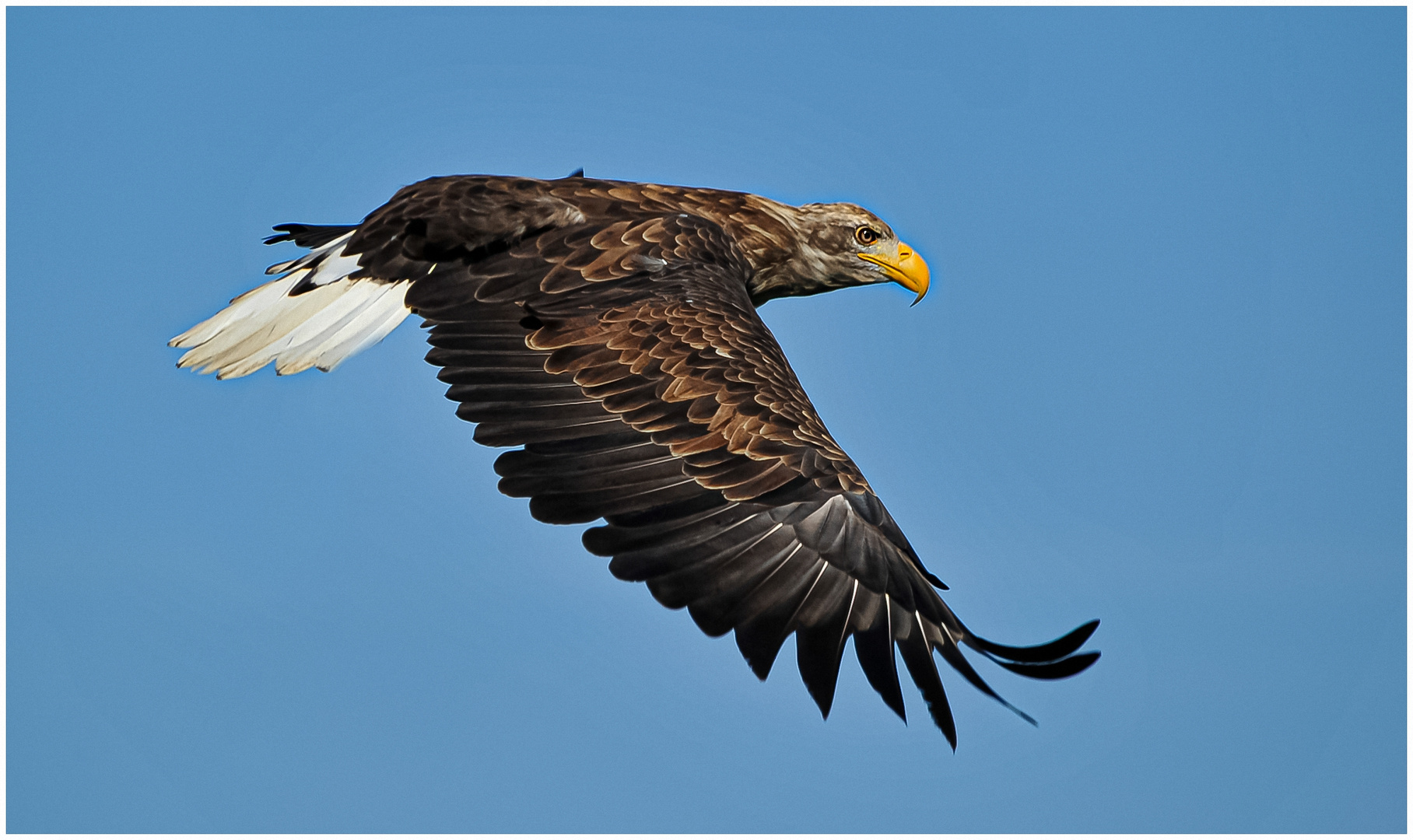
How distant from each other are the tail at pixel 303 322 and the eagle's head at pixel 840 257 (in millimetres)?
2193

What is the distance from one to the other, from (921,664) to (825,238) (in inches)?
142

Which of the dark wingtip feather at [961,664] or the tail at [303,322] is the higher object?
the tail at [303,322]

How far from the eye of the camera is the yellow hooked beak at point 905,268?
8.67 meters

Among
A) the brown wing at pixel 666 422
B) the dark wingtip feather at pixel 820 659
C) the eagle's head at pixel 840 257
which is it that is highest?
the eagle's head at pixel 840 257

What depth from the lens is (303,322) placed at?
742 centimetres

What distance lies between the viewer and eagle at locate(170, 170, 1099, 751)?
5496 mm

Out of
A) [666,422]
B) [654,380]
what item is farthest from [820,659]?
[654,380]

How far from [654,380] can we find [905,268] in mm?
2826

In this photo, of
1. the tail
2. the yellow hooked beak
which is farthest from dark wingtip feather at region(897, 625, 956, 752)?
the yellow hooked beak

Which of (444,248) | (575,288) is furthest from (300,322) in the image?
(575,288)

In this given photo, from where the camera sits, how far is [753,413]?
614 centimetres

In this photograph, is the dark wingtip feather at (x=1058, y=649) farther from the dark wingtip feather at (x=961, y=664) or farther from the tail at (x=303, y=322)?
the tail at (x=303, y=322)

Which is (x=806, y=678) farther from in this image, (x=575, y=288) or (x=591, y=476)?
(x=575, y=288)

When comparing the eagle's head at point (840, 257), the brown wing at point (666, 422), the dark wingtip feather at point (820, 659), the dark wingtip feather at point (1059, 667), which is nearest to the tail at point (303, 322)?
the brown wing at point (666, 422)
